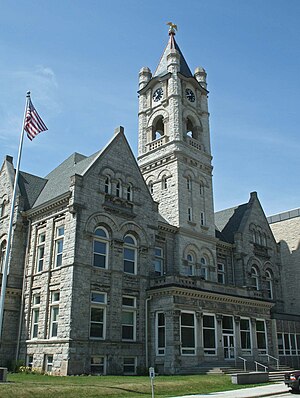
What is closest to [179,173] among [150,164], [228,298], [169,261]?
[150,164]

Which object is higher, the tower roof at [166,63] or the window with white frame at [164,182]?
the tower roof at [166,63]

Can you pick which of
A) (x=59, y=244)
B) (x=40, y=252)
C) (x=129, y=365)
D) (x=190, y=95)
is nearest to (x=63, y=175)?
(x=40, y=252)

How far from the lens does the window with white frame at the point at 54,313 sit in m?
30.0

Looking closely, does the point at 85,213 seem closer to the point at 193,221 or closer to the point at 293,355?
the point at 193,221

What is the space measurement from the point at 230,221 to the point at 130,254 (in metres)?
18.9

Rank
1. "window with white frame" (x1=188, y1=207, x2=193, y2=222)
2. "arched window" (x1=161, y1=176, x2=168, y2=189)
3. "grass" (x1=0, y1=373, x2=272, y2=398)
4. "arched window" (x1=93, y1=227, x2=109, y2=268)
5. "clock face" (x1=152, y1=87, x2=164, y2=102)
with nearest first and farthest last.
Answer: "grass" (x1=0, y1=373, x2=272, y2=398) < "arched window" (x1=93, y1=227, x2=109, y2=268) < "window with white frame" (x1=188, y1=207, x2=193, y2=222) < "arched window" (x1=161, y1=176, x2=168, y2=189) < "clock face" (x1=152, y1=87, x2=164, y2=102)

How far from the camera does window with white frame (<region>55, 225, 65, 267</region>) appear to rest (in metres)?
31.7

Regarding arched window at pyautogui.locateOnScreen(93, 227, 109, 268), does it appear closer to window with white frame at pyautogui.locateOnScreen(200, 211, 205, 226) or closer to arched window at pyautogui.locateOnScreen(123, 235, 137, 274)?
arched window at pyautogui.locateOnScreen(123, 235, 137, 274)

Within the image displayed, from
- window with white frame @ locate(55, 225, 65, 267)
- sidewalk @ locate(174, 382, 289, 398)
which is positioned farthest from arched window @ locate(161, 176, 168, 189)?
sidewalk @ locate(174, 382, 289, 398)

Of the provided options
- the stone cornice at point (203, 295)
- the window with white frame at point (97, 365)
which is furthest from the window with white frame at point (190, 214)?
the window with white frame at point (97, 365)

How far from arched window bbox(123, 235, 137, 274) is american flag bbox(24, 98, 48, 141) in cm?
1120

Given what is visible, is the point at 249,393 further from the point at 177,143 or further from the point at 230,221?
the point at 230,221

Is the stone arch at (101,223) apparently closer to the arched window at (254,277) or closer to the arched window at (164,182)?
the arched window at (164,182)

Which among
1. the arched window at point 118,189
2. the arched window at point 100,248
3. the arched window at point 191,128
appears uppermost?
the arched window at point 191,128
